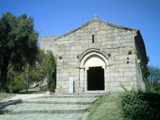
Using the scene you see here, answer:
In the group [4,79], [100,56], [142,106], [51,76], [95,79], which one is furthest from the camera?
[51,76]

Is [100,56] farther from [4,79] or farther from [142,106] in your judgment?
[4,79]

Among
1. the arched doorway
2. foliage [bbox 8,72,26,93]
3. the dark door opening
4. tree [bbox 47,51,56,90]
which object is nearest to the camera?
the arched doorway

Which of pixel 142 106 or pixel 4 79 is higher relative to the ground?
pixel 4 79

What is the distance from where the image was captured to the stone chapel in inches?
505

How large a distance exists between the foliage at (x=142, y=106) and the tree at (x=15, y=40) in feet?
47.2

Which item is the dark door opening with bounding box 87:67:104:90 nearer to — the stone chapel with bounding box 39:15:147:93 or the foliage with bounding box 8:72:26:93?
the stone chapel with bounding box 39:15:147:93

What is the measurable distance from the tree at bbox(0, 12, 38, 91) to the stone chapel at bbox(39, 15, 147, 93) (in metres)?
→ 4.81

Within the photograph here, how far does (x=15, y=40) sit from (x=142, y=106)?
15072mm

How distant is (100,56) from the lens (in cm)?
1377

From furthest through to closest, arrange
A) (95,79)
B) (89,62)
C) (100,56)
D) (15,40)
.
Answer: (95,79), (15,40), (89,62), (100,56)

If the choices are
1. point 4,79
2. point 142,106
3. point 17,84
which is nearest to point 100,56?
point 142,106

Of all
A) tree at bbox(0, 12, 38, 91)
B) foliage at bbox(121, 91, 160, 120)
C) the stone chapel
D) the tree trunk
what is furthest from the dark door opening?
foliage at bbox(121, 91, 160, 120)

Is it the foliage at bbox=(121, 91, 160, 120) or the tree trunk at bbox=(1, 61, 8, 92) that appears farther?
the tree trunk at bbox=(1, 61, 8, 92)

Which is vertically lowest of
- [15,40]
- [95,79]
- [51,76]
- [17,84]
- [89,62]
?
[17,84]
